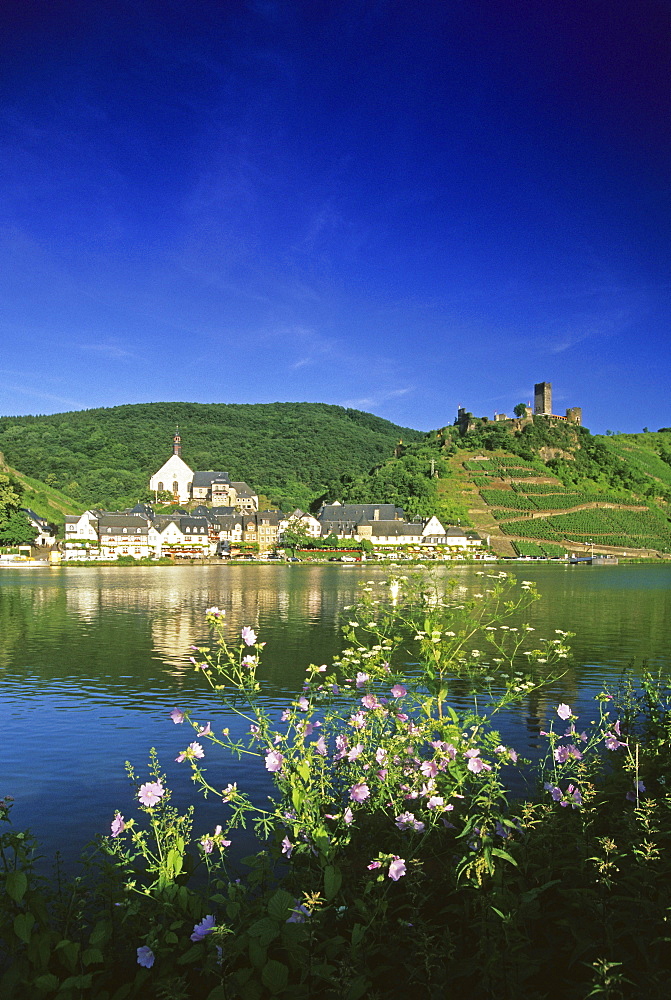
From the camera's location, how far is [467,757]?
5691mm

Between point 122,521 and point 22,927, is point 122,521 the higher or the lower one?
the higher one

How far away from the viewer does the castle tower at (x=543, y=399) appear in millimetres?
184363

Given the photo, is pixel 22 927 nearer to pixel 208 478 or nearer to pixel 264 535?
pixel 264 535

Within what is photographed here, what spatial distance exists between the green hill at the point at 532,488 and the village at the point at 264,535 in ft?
26.1

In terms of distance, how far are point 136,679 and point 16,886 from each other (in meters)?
14.2

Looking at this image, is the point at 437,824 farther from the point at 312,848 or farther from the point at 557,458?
the point at 557,458

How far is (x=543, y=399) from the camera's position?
607 feet

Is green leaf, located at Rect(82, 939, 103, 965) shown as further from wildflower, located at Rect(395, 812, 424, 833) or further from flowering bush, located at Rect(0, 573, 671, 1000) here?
wildflower, located at Rect(395, 812, 424, 833)

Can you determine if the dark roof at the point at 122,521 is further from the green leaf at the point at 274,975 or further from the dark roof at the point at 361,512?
the green leaf at the point at 274,975

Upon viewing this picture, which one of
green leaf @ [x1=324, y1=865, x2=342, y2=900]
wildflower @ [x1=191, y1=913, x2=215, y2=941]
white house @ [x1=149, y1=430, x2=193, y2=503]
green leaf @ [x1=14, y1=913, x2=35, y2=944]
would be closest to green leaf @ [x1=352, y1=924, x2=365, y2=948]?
green leaf @ [x1=324, y1=865, x2=342, y2=900]

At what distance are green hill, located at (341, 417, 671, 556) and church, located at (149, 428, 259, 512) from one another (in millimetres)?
23831

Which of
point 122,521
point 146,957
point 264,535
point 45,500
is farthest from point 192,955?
point 45,500

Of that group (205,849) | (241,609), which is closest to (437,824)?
(205,849)

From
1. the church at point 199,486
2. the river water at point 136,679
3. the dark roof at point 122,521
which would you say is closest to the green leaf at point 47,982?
the river water at point 136,679
